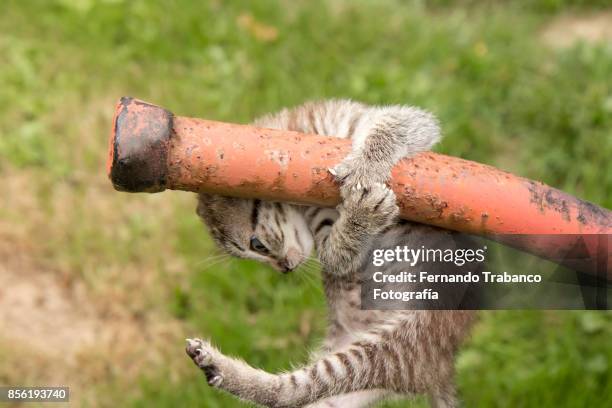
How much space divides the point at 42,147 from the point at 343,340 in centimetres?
282

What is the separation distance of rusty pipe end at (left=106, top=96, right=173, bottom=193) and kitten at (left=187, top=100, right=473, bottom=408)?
0.68 metres

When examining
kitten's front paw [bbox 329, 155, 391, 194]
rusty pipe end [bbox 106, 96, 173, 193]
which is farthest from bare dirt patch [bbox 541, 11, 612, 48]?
rusty pipe end [bbox 106, 96, 173, 193]

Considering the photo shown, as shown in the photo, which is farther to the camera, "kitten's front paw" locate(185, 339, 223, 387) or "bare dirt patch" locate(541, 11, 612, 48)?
"bare dirt patch" locate(541, 11, 612, 48)

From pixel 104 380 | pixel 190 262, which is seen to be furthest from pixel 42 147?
pixel 104 380

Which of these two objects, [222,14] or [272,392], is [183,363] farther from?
[222,14]

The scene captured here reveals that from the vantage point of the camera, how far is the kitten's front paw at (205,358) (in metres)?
2.83

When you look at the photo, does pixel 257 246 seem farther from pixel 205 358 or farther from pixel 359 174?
pixel 359 174

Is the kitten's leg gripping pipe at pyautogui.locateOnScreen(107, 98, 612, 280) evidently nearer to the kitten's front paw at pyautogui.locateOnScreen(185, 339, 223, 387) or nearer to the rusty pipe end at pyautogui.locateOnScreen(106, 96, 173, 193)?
the rusty pipe end at pyautogui.locateOnScreen(106, 96, 173, 193)

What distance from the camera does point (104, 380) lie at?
441 cm

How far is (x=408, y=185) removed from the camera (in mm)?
2719

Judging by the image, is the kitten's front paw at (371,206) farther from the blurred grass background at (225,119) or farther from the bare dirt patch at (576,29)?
the bare dirt patch at (576,29)

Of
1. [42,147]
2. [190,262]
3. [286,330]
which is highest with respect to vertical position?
[42,147]

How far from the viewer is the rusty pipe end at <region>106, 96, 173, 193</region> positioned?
8.04 ft

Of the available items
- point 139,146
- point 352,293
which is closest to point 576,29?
point 352,293
